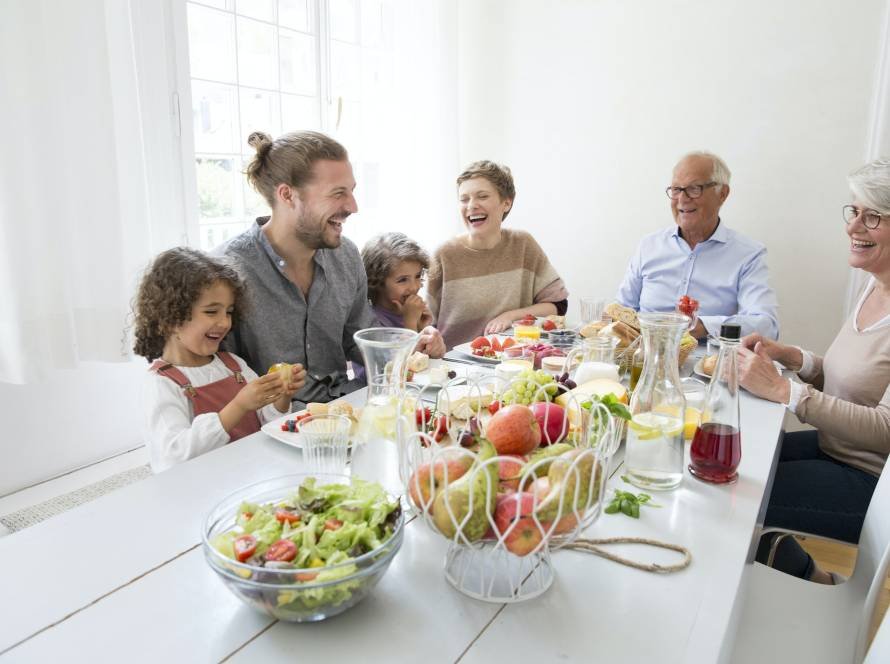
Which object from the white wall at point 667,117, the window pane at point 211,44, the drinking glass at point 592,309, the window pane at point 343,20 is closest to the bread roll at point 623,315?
the drinking glass at point 592,309

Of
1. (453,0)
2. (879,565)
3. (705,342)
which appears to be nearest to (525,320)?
(705,342)

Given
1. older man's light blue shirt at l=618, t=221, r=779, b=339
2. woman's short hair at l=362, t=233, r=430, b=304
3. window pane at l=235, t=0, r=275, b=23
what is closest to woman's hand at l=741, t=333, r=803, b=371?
older man's light blue shirt at l=618, t=221, r=779, b=339

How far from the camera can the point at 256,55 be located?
9.25 feet

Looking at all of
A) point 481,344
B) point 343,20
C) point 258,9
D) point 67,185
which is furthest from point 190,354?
point 343,20

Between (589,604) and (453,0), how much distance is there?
141 inches

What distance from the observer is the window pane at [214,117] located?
103 inches

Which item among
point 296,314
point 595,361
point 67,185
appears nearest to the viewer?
point 595,361

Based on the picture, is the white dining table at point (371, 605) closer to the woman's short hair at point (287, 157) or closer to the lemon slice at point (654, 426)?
the lemon slice at point (654, 426)

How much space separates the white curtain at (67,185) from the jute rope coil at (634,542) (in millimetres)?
1876

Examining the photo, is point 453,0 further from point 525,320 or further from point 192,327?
point 192,327

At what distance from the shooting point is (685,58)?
3.15 m

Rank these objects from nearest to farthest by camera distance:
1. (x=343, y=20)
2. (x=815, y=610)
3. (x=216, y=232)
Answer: (x=815, y=610) → (x=216, y=232) → (x=343, y=20)

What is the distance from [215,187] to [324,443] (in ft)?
6.54

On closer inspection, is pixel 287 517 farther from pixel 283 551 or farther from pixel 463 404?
pixel 463 404
